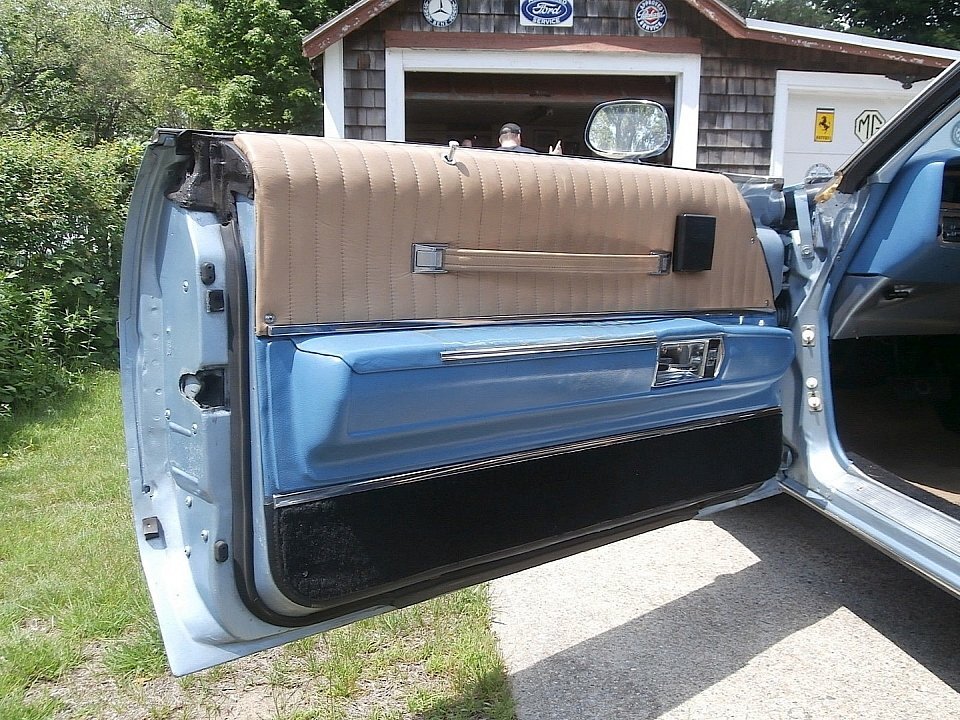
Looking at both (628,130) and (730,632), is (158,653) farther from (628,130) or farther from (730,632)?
(628,130)

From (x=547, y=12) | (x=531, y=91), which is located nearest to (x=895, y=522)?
(x=547, y=12)

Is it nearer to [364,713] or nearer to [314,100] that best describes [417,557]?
[364,713]

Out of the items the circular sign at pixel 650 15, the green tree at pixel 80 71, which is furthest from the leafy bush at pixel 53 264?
the green tree at pixel 80 71

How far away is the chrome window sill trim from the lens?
4.90ft

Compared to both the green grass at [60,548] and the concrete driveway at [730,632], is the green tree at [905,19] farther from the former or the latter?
the green grass at [60,548]

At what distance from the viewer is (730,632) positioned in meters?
2.57

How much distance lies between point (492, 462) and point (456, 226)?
52 cm

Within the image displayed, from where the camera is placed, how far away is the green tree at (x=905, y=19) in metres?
18.2

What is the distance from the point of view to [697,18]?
841 centimetres

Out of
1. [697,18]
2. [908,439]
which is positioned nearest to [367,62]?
[697,18]

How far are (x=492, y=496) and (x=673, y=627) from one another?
1264 millimetres

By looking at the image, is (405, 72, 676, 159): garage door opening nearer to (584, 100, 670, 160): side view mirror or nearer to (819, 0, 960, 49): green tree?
(584, 100, 670, 160): side view mirror

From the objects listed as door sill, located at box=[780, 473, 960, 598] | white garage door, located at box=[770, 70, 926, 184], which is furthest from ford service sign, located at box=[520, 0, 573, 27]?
door sill, located at box=[780, 473, 960, 598]

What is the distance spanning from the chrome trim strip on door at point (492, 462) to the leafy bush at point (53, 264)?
412 centimetres
